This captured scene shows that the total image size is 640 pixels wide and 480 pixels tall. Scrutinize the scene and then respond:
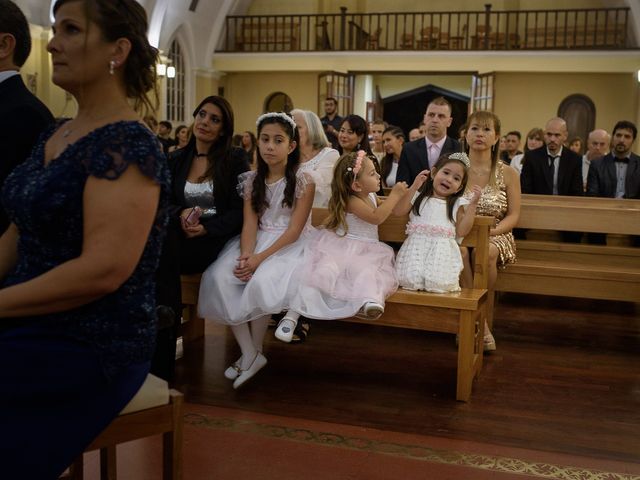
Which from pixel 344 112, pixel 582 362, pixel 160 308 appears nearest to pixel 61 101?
pixel 344 112

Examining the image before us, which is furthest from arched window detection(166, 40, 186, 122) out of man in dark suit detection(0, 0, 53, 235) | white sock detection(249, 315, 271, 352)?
man in dark suit detection(0, 0, 53, 235)

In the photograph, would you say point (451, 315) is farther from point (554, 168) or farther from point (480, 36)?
point (480, 36)

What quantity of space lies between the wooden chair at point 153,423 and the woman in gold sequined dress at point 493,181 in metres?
3.33

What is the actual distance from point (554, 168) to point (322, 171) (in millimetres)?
2688

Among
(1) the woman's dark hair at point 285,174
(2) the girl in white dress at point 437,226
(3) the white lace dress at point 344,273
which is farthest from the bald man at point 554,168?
(1) the woman's dark hair at point 285,174

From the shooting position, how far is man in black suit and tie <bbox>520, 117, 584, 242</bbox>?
687 cm

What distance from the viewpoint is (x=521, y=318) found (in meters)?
5.79

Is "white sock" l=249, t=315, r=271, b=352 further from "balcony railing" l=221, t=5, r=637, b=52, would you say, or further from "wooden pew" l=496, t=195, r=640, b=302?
"balcony railing" l=221, t=5, r=637, b=52

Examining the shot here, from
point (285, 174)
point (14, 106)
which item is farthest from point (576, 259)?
point (14, 106)

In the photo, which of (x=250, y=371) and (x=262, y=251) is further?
(x=262, y=251)

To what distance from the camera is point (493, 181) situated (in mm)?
5086

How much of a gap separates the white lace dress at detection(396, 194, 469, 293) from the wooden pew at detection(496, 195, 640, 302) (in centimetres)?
112

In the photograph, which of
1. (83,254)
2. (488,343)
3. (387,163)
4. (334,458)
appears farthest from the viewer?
(387,163)

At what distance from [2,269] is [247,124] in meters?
19.4
